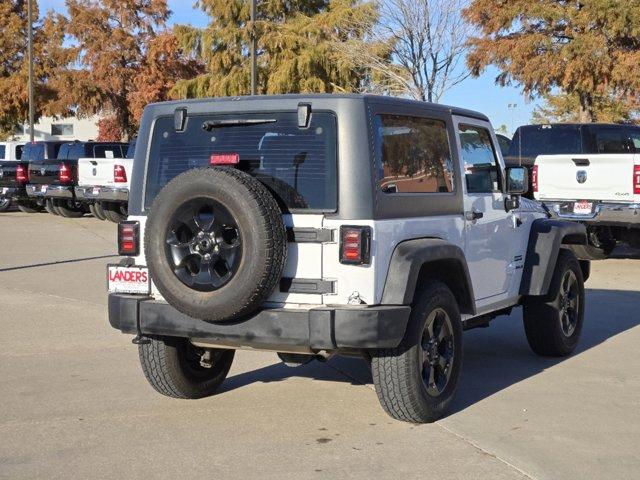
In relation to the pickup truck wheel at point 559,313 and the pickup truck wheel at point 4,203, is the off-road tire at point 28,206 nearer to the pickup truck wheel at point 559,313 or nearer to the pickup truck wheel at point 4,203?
the pickup truck wheel at point 4,203

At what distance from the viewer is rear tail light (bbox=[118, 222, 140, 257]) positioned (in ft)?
20.0

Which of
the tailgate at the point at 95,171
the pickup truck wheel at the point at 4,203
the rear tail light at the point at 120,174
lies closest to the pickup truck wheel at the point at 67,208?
the pickup truck wheel at the point at 4,203

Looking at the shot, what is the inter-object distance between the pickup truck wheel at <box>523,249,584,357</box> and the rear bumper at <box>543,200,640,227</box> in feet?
18.2

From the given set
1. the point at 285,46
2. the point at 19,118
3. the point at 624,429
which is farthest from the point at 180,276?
the point at 19,118

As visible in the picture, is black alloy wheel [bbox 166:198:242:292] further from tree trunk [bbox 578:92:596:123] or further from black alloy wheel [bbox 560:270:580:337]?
tree trunk [bbox 578:92:596:123]

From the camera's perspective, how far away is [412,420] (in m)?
5.91

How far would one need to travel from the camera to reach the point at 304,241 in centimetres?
554

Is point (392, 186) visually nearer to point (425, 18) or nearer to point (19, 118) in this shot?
point (425, 18)

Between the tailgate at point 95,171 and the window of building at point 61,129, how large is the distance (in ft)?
149

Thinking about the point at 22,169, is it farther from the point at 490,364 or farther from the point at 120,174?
the point at 490,364

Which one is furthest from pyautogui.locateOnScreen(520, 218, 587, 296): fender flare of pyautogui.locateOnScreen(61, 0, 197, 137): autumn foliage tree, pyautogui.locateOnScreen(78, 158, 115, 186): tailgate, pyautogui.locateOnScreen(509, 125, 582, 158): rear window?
pyautogui.locateOnScreen(61, 0, 197, 137): autumn foliage tree

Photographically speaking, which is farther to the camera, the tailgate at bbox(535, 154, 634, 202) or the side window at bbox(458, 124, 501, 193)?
the tailgate at bbox(535, 154, 634, 202)

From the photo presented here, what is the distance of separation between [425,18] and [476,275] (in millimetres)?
→ 19685

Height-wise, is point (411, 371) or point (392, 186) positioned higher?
point (392, 186)
